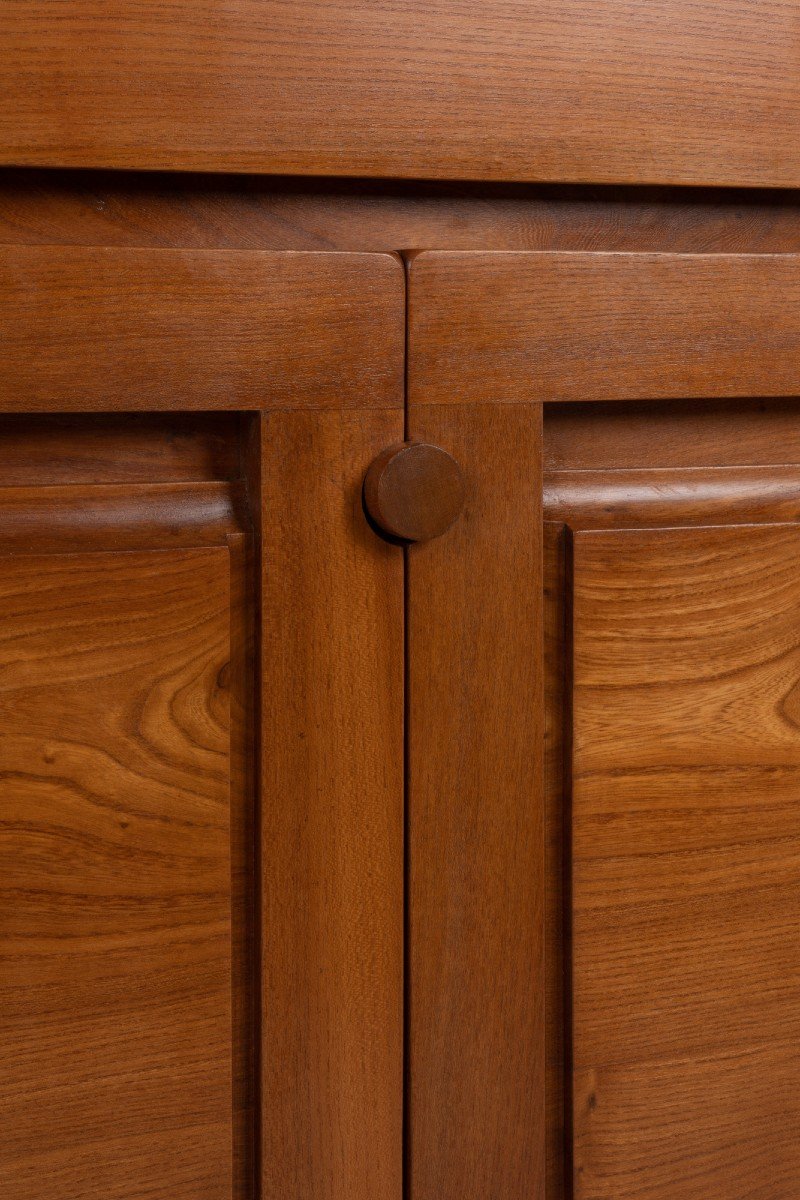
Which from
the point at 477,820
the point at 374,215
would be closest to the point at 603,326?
the point at 374,215

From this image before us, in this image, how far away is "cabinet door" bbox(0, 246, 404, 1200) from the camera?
48 cm

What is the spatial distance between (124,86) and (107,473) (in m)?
0.15

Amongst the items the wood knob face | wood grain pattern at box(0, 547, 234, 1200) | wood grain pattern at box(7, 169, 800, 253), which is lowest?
wood grain pattern at box(0, 547, 234, 1200)

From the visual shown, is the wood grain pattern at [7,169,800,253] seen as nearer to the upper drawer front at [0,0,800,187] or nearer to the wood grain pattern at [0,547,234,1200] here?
the upper drawer front at [0,0,800,187]

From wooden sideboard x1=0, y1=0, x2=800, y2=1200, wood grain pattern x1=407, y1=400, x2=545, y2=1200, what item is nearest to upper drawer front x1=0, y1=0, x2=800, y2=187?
wooden sideboard x1=0, y1=0, x2=800, y2=1200

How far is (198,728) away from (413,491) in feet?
0.42

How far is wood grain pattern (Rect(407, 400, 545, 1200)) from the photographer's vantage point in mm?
515

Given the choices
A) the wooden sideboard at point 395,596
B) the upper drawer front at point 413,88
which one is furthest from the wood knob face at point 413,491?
the upper drawer front at point 413,88

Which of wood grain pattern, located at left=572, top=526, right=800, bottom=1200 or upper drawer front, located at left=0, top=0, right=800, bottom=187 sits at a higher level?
upper drawer front, located at left=0, top=0, right=800, bottom=187

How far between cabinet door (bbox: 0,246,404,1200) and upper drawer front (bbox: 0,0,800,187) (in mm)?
44

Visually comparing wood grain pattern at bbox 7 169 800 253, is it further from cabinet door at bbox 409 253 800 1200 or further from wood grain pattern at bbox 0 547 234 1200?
wood grain pattern at bbox 0 547 234 1200

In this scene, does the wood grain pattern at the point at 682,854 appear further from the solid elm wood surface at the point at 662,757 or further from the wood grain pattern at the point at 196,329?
the wood grain pattern at the point at 196,329

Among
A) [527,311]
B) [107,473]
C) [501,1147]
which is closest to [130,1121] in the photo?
[501,1147]

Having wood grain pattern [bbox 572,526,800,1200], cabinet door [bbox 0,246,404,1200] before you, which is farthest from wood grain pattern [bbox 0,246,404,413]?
wood grain pattern [bbox 572,526,800,1200]
